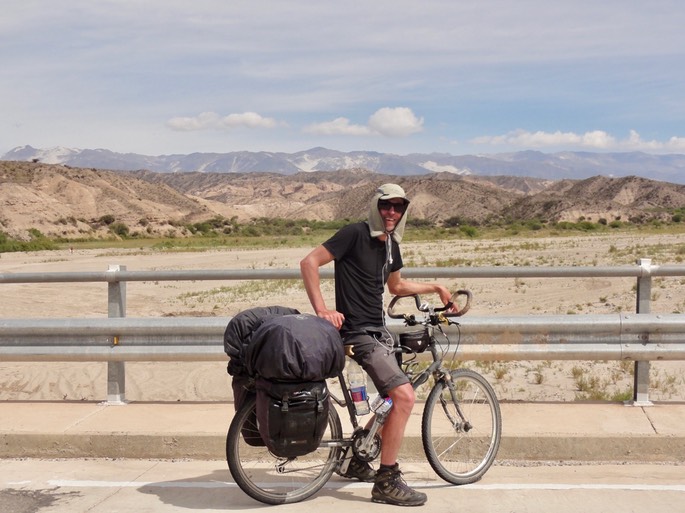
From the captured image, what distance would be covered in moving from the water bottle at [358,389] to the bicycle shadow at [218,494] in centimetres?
63

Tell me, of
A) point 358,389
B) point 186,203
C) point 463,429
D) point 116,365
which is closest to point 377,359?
point 358,389

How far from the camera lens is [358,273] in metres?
5.34

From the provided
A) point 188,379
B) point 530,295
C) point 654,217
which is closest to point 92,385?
point 188,379

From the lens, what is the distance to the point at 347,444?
18.2ft

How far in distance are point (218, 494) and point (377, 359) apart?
148 cm

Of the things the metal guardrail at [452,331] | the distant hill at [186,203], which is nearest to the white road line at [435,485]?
the metal guardrail at [452,331]

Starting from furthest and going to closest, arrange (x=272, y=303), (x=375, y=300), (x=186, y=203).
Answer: (x=186, y=203)
(x=272, y=303)
(x=375, y=300)

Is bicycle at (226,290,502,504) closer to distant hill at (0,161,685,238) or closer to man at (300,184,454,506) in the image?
man at (300,184,454,506)

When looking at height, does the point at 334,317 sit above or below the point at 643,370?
above

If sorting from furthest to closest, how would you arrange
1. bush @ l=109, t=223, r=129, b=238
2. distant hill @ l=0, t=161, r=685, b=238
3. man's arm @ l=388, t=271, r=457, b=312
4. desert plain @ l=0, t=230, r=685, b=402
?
bush @ l=109, t=223, r=129, b=238
distant hill @ l=0, t=161, r=685, b=238
desert plain @ l=0, t=230, r=685, b=402
man's arm @ l=388, t=271, r=457, b=312

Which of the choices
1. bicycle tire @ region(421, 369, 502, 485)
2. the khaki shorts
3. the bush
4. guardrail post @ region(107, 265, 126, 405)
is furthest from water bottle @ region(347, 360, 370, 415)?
the bush

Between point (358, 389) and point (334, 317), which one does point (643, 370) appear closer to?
point (358, 389)

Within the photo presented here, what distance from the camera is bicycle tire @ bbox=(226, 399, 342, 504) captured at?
5.29 metres

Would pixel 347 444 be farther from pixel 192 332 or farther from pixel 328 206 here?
pixel 328 206
